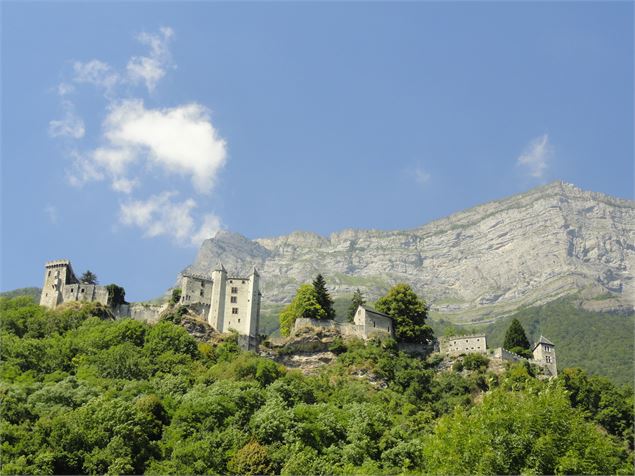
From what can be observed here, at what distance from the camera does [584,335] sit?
148m

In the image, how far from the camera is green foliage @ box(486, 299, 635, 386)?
401 ft

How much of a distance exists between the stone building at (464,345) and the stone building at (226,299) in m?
19.2

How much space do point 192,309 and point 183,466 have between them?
32.8m

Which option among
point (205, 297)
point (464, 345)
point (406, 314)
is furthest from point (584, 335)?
point (205, 297)

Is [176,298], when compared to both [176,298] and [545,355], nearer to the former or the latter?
[176,298]

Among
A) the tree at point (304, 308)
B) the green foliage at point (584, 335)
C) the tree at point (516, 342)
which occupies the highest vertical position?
the green foliage at point (584, 335)

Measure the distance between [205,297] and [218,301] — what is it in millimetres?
1614

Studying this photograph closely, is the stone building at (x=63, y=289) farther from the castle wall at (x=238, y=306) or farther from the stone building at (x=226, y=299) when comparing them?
the castle wall at (x=238, y=306)

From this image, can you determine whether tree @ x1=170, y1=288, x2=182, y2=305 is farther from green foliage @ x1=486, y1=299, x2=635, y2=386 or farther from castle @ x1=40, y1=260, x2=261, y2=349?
green foliage @ x1=486, y1=299, x2=635, y2=386

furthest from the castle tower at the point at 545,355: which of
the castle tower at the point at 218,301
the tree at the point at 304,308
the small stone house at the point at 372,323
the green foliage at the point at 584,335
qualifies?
the castle tower at the point at 218,301

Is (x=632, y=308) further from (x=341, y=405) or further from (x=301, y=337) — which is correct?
(x=341, y=405)

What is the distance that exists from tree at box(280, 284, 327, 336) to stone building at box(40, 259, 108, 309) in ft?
63.6

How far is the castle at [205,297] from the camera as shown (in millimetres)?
78875

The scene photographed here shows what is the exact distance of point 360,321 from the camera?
78938 millimetres
